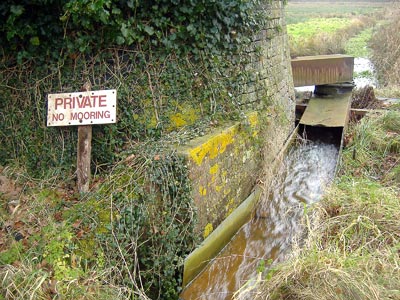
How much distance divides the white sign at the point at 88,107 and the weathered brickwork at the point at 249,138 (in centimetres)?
93

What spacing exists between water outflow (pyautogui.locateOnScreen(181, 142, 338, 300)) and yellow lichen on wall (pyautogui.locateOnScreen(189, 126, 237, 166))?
1.14m

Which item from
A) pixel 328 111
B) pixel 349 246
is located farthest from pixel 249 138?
pixel 328 111

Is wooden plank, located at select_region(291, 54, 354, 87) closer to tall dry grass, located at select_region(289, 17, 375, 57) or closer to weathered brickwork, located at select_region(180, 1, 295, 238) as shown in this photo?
weathered brickwork, located at select_region(180, 1, 295, 238)

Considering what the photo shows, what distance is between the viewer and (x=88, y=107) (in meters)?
4.51

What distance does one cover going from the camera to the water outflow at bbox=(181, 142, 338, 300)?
4.55 metres

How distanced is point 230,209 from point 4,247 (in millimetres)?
2761

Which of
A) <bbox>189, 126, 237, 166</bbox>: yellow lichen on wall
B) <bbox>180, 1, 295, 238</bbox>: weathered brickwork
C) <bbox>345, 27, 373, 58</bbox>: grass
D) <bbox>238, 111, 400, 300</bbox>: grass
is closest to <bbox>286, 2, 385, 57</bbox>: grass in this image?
<bbox>345, 27, 373, 58</bbox>: grass

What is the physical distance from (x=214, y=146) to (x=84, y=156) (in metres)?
1.51

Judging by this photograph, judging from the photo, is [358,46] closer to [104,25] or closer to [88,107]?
[104,25]

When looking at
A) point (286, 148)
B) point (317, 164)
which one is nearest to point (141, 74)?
point (286, 148)

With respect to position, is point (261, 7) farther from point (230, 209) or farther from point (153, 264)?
point (153, 264)

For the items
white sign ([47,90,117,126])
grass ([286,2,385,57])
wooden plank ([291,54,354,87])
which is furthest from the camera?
grass ([286,2,385,57])

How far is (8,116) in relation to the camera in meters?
5.19

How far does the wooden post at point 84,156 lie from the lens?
455cm
